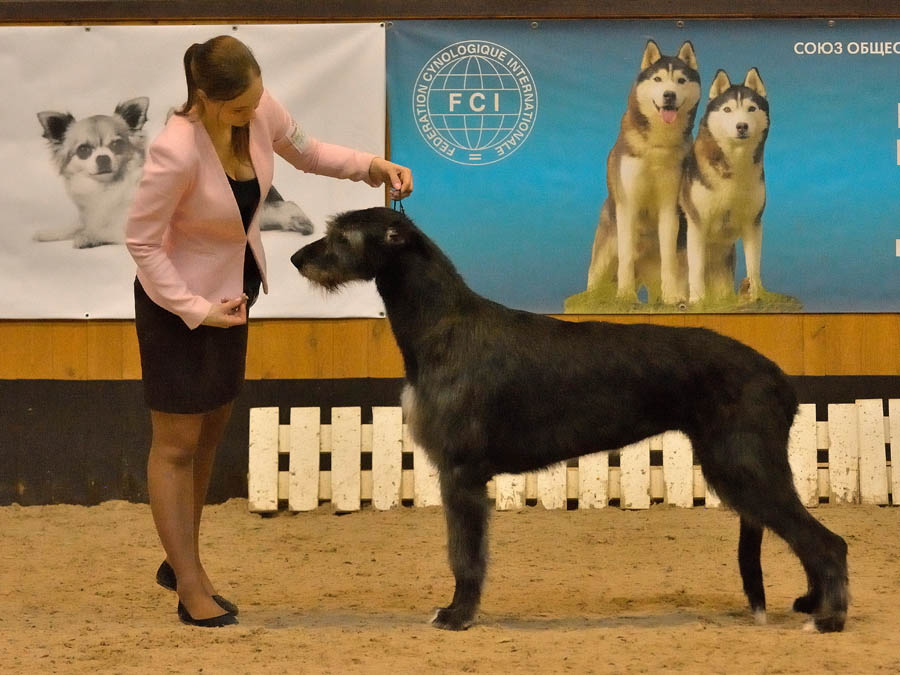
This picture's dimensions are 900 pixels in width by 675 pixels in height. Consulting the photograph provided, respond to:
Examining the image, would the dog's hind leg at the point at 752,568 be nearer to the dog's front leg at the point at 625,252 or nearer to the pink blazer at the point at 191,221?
the pink blazer at the point at 191,221

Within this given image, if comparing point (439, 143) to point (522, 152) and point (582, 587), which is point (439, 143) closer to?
point (522, 152)

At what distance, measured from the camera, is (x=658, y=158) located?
22.1ft

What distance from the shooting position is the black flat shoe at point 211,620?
408cm

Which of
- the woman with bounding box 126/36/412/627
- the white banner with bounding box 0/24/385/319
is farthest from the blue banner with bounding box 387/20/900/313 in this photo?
the woman with bounding box 126/36/412/627

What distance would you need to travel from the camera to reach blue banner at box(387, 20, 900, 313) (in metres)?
6.71

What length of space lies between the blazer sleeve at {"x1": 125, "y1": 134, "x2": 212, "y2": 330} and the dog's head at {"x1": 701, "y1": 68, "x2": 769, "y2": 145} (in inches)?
157

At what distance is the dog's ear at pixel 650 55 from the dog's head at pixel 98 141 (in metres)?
3.22

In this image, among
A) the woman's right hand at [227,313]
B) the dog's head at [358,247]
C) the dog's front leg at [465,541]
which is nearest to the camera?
the woman's right hand at [227,313]

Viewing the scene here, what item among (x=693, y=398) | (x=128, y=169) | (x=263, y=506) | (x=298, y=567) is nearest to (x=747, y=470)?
(x=693, y=398)

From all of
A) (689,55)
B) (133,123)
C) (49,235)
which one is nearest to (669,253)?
(689,55)

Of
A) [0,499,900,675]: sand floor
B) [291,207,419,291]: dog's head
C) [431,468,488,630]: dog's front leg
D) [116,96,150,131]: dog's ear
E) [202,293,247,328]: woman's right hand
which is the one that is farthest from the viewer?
[116,96,150,131]: dog's ear

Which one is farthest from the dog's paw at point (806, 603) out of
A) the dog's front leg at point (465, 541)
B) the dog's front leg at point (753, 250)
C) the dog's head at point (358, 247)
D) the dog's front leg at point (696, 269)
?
the dog's front leg at point (753, 250)

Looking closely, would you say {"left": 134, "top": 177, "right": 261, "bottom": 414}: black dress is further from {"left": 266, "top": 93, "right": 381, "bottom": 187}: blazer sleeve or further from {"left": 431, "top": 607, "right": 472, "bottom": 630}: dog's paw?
{"left": 431, "top": 607, "right": 472, "bottom": 630}: dog's paw

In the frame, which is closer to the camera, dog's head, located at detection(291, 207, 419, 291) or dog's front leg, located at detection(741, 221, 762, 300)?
dog's head, located at detection(291, 207, 419, 291)
